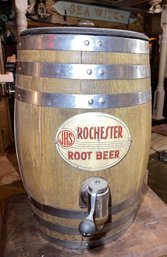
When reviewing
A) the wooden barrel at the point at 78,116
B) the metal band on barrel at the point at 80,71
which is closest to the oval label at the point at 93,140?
the wooden barrel at the point at 78,116

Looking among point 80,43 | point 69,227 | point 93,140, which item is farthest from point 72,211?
point 80,43

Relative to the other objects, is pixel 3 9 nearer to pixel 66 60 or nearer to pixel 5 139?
pixel 5 139

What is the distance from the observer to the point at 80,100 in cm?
66

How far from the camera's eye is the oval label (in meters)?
0.67

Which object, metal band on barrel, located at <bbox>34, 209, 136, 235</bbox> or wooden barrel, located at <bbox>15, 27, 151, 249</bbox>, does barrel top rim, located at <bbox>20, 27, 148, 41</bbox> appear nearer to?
wooden barrel, located at <bbox>15, 27, 151, 249</bbox>

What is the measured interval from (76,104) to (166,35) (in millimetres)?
4713

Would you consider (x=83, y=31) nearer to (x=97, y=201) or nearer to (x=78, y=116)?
(x=78, y=116)

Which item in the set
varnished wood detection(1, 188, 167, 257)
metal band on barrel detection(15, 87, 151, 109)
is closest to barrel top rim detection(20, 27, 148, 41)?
metal band on barrel detection(15, 87, 151, 109)

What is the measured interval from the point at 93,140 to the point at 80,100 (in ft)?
0.44

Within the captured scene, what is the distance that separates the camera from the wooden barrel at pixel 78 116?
A: 65 cm

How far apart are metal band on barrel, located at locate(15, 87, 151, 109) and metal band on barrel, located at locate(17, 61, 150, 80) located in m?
0.06

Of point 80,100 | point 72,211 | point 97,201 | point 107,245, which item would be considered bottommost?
point 107,245

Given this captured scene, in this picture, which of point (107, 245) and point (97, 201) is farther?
point (107, 245)

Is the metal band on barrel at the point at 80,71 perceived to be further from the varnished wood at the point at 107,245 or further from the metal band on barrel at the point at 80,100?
the varnished wood at the point at 107,245
